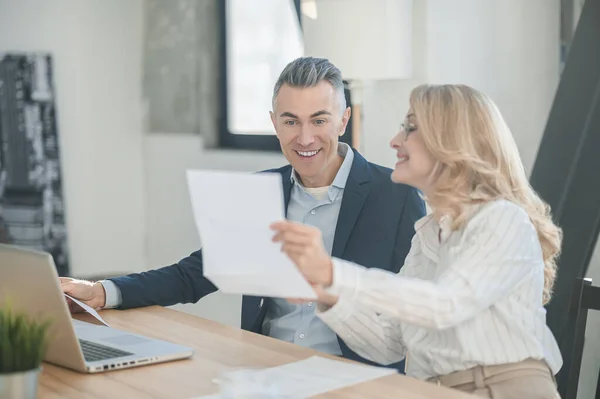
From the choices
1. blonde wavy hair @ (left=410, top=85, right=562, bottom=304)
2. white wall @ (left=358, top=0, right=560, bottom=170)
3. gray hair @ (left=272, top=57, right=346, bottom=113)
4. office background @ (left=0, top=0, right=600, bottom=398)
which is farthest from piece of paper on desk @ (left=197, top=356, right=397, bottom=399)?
office background @ (left=0, top=0, right=600, bottom=398)

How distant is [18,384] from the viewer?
1512 millimetres

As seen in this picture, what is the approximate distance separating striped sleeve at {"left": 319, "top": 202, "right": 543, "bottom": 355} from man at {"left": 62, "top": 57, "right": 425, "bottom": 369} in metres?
0.67

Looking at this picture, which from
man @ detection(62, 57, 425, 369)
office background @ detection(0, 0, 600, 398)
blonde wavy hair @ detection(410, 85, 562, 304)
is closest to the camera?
blonde wavy hair @ detection(410, 85, 562, 304)

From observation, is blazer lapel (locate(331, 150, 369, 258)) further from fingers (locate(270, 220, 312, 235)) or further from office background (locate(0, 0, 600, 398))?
office background (locate(0, 0, 600, 398))

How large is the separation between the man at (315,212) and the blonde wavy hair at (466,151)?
24.4 inches

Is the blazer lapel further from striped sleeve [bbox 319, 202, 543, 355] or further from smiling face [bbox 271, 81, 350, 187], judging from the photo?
striped sleeve [bbox 319, 202, 543, 355]

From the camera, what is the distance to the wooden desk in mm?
1690

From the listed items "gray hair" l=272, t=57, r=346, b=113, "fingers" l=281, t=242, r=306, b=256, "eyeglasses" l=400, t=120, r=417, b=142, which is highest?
"gray hair" l=272, t=57, r=346, b=113

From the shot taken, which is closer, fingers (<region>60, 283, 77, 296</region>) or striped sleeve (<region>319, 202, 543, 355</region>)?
striped sleeve (<region>319, 202, 543, 355</region>)

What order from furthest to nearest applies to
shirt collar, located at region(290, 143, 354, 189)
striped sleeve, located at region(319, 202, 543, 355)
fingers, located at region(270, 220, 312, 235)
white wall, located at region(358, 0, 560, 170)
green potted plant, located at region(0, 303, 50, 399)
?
white wall, located at region(358, 0, 560, 170)
shirt collar, located at region(290, 143, 354, 189)
striped sleeve, located at region(319, 202, 543, 355)
fingers, located at region(270, 220, 312, 235)
green potted plant, located at region(0, 303, 50, 399)

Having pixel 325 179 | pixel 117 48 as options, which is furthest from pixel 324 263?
pixel 117 48

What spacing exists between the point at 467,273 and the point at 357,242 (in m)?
0.78

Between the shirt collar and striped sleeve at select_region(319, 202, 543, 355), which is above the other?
the shirt collar

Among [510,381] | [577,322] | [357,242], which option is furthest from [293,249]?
[357,242]
